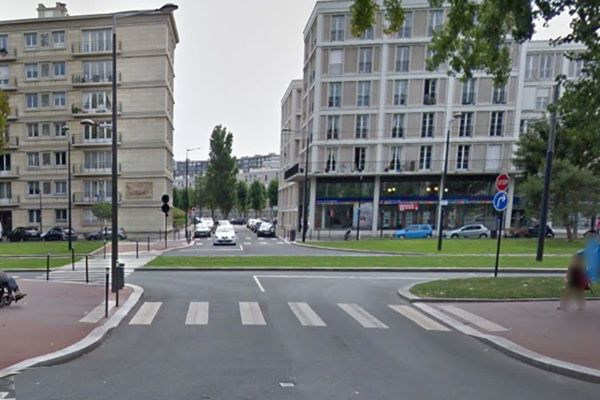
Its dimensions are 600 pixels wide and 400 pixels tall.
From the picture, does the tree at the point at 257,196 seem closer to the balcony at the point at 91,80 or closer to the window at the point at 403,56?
the balcony at the point at 91,80

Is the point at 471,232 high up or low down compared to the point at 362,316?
down

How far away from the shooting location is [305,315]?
329 inches

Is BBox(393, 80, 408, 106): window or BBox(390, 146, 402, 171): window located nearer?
BBox(393, 80, 408, 106): window

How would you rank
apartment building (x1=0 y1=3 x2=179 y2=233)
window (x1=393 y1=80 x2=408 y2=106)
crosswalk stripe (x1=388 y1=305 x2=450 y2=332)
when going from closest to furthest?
crosswalk stripe (x1=388 y1=305 x2=450 y2=332), apartment building (x1=0 y1=3 x2=179 y2=233), window (x1=393 y1=80 x2=408 y2=106)

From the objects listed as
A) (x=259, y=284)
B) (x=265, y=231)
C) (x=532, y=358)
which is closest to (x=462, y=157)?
(x=265, y=231)

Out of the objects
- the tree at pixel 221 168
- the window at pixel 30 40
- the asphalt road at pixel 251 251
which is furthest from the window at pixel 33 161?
the tree at pixel 221 168

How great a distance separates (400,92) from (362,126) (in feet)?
17.2

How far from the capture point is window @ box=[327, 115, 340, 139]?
38.1m

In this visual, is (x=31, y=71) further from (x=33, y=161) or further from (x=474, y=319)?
(x=474, y=319)

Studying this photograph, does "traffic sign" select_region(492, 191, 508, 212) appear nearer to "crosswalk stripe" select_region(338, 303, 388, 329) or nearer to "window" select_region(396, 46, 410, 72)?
"crosswalk stripe" select_region(338, 303, 388, 329)

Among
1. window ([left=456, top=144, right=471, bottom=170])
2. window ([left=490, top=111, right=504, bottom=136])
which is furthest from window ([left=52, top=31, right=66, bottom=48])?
window ([left=490, top=111, right=504, bottom=136])

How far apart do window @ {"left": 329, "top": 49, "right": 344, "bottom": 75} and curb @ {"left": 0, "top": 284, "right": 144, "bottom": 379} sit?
3460cm

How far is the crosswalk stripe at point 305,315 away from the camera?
7698mm

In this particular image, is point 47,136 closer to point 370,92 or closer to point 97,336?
point 370,92
